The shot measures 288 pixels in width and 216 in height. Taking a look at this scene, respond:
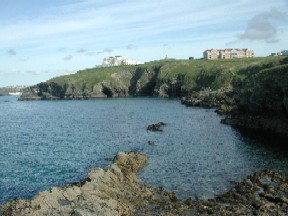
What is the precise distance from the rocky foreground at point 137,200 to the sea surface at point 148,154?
264 centimetres

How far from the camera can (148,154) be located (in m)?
63.5

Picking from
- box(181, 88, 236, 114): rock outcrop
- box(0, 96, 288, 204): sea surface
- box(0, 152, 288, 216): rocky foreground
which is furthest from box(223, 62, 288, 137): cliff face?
box(181, 88, 236, 114): rock outcrop

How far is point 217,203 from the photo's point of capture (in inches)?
1516

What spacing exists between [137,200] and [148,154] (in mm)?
24250

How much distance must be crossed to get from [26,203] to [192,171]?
24.6 m

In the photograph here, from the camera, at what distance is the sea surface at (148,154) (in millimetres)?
47062

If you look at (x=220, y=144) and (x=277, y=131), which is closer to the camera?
(x=220, y=144)

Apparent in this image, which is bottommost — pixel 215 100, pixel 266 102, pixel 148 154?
pixel 148 154

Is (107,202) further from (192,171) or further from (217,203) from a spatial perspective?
(192,171)

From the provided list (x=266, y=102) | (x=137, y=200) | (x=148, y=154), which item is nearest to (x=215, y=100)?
(x=266, y=102)

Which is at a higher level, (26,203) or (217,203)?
(26,203)

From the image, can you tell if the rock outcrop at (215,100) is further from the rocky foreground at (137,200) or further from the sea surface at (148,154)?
the rocky foreground at (137,200)

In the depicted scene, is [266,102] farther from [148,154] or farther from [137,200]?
[137,200]

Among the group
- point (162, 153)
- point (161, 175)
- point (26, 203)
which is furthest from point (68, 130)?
point (26, 203)
